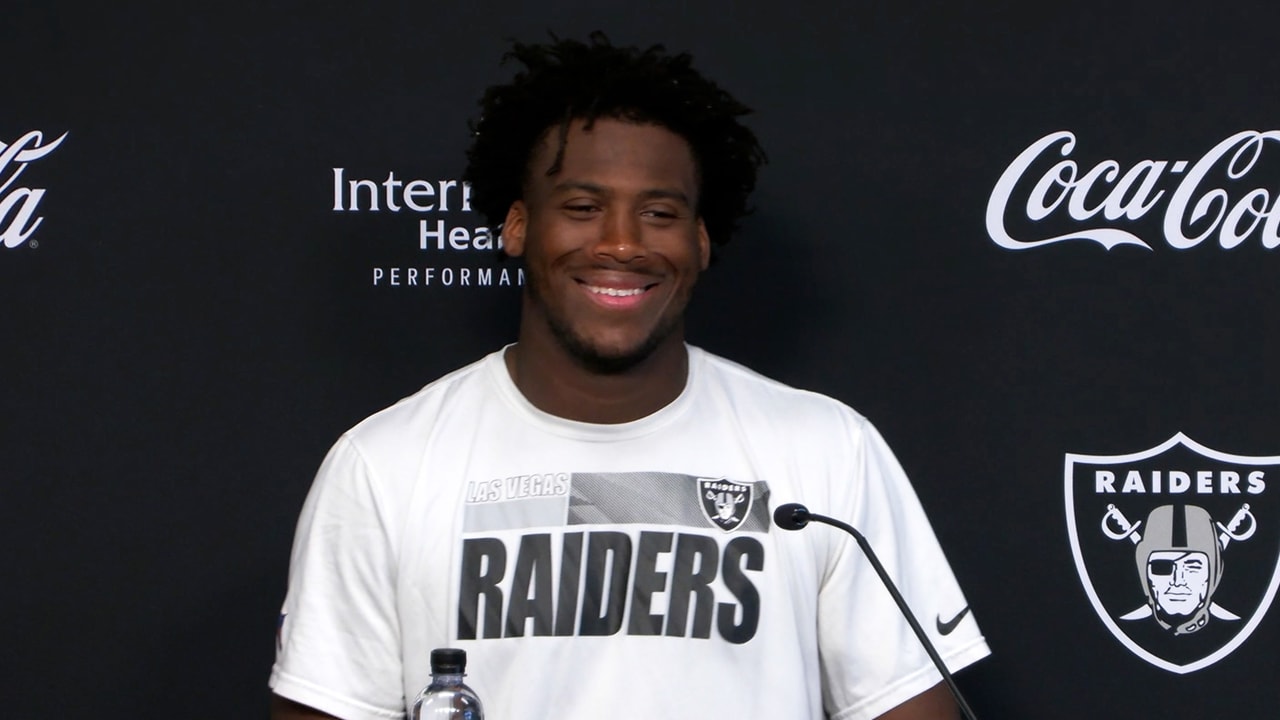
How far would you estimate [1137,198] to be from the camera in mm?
2078

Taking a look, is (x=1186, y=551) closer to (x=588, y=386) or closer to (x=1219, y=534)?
(x=1219, y=534)

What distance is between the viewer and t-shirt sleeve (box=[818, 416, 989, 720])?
5.57 feet

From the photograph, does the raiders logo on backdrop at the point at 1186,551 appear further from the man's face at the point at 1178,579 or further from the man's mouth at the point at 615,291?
the man's mouth at the point at 615,291

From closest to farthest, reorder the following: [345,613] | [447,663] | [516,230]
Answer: [447,663], [345,613], [516,230]

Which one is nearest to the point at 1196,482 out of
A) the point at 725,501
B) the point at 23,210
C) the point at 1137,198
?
the point at 1137,198

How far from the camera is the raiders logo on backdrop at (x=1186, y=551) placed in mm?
2049

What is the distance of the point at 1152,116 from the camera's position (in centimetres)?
208

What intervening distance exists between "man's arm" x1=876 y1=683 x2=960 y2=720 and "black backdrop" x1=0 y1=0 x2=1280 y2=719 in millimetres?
390

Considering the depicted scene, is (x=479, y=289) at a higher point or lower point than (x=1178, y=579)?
higher

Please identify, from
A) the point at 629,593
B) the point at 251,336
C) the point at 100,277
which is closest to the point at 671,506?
the point at 629,593

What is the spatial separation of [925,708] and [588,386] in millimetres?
498

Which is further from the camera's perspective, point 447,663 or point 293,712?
point 293,712

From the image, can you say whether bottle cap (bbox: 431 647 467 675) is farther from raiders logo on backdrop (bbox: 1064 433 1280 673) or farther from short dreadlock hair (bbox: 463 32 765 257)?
raiders logo on backdrop (bbox: 1064 433 1280 673)

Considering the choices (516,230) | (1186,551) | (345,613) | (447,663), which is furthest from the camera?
(1186,551)
